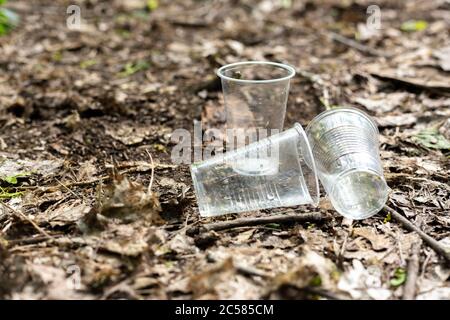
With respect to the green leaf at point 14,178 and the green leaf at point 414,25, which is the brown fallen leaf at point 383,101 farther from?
the green leaf at point 14,178

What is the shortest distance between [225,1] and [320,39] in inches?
63.4

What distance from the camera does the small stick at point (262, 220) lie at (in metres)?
2.06

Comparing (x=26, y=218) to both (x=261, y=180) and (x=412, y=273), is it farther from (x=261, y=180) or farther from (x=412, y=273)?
(x=412, y=273)

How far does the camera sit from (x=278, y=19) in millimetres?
5348

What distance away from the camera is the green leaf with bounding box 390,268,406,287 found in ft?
5.87

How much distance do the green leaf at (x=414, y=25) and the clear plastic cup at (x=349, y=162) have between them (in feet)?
10.0

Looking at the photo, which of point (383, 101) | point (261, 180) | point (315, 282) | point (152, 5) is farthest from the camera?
point (152, 5)

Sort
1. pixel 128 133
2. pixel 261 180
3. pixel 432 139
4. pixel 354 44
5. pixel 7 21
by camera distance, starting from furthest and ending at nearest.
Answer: pixel 7 21, pixel 354 44, pixel 128 133, pixel 432 139, pixel 261 180

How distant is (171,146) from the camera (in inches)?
113

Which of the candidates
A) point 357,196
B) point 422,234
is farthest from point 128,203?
point 422,234

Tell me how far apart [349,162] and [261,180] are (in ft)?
1.42

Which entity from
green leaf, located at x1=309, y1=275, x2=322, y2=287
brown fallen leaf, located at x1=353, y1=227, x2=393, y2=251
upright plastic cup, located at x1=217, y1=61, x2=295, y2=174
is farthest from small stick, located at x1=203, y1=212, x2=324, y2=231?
green leaf, located at x1=309, y1=275, x2=322, y2=287

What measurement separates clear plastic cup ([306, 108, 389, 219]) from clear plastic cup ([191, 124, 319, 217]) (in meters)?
0.09

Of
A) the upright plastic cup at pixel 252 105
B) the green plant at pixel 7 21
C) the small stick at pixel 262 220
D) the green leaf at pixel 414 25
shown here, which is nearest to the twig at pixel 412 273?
the small stick at pixel 262 220
